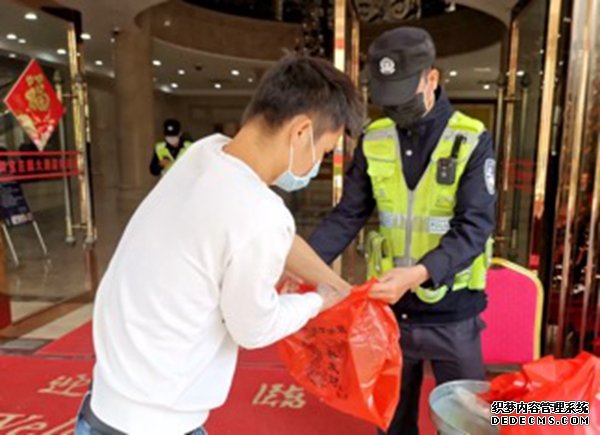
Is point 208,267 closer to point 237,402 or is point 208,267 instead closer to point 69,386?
point 237,402

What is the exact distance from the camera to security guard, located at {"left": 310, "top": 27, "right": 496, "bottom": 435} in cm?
109

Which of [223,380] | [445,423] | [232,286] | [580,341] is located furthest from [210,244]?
[580,341]

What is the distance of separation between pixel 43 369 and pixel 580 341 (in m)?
2.30

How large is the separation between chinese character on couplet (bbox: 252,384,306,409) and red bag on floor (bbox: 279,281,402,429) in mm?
949

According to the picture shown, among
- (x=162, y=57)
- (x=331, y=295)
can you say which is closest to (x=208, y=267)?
(x=331, y=295)

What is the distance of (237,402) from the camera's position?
6.40 feet

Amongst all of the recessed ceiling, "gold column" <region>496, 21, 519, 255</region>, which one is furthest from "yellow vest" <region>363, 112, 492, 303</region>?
the recessed ceiling

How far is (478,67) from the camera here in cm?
901

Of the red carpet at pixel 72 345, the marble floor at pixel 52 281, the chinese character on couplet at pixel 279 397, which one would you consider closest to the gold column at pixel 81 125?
the marble floor at pixel 52 281

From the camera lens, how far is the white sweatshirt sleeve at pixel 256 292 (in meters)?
0.68

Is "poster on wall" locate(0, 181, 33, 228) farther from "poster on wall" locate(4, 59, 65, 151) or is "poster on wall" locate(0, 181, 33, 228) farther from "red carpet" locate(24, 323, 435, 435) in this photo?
"red carpet" locate(24, 323, 435, 435)

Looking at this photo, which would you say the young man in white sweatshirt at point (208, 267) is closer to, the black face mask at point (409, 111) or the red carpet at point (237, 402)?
the black face mask at point (409, 111)

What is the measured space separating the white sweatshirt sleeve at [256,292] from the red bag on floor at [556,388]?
43 cm

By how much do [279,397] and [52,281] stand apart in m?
2.48
